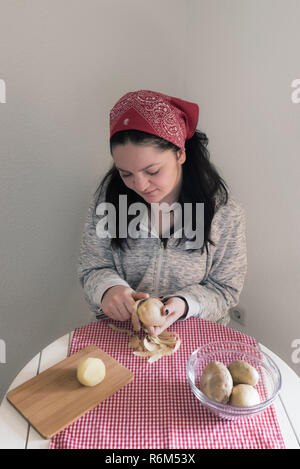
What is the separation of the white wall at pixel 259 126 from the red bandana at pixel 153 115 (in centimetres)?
41

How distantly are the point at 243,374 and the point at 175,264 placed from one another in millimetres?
438

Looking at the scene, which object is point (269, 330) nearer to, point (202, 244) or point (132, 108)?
point (202, 244)

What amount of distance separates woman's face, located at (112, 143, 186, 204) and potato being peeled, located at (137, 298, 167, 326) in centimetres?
29

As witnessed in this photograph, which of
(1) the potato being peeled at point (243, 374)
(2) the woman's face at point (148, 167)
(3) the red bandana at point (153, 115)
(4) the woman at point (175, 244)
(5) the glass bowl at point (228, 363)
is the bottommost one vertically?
(5) the glass bowl at point (228, 363)

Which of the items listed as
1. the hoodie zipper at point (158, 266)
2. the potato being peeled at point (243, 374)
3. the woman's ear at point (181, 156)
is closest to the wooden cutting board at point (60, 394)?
the potato being peeled at point (243, 374)

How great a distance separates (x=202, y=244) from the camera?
1163mm

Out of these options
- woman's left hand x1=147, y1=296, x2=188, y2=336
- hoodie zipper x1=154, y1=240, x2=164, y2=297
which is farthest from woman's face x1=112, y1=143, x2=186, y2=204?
woman's left hand x1=147, y1=296, x2=188, y2=336

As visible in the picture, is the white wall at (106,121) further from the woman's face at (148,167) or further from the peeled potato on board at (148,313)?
the peeled potato on board at (148,313)

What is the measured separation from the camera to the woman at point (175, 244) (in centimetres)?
104

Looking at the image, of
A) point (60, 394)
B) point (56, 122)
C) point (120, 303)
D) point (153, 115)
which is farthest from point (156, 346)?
point (56, 122)

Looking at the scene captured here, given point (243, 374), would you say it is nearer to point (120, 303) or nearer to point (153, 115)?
point (120, 303)

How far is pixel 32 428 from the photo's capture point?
0.75 m
